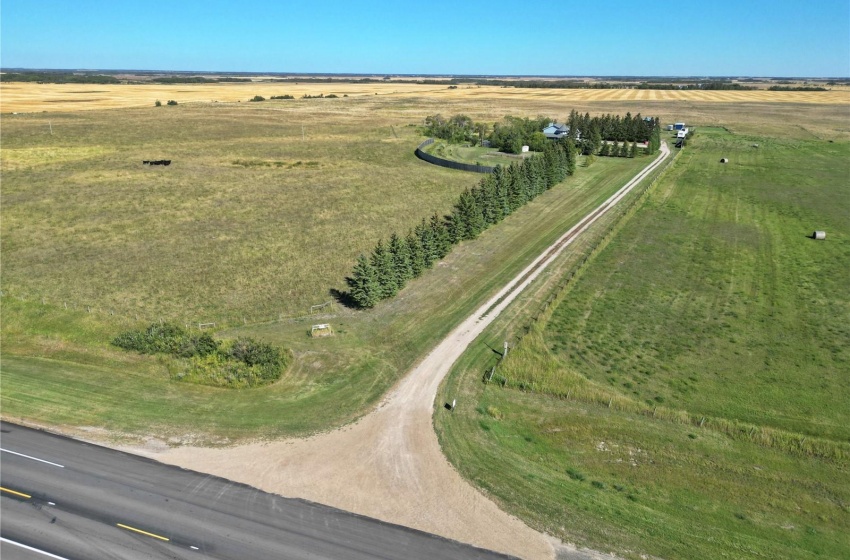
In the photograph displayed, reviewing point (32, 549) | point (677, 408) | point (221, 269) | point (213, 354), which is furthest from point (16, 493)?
point (677, 408)

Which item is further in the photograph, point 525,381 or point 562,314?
point 562,314

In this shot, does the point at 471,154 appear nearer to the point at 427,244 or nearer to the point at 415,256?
the point at 427,244

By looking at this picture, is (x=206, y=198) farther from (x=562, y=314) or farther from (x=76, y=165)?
(x=562, y=314)

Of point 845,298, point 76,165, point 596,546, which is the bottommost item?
point 596,546

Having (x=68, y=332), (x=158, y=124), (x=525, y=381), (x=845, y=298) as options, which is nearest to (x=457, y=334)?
(x=525, y=381)

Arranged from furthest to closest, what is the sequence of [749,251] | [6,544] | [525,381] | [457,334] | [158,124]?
1. [158,124]
2. [749,251]
3. [457,334]
4. [525,381]
5. [6,544]

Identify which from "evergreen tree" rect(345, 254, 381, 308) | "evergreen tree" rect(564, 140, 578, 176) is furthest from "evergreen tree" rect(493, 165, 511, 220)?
"evergreen tree" rect(345, 254, 381, 308)

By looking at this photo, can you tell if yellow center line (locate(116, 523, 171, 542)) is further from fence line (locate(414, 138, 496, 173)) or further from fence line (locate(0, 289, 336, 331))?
fence line (locate(414, 138, 496, 173))
